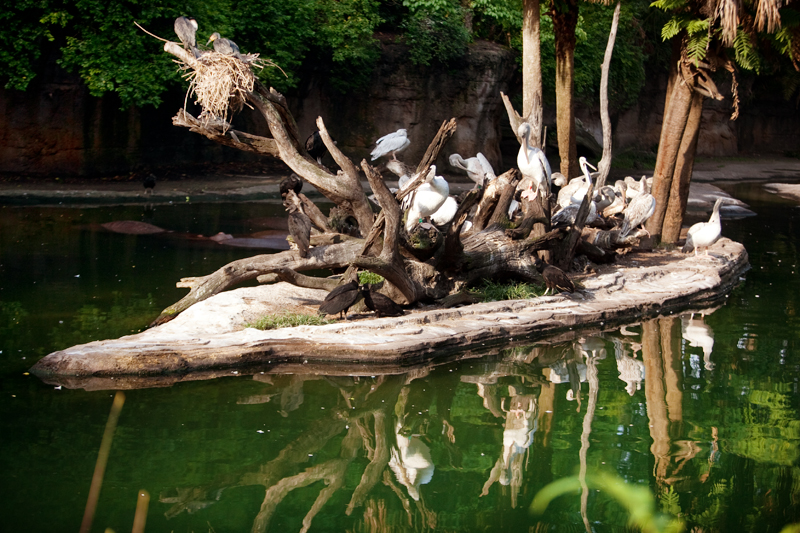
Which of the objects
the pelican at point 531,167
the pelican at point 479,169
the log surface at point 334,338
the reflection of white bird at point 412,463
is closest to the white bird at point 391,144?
the pelican at point 479,169

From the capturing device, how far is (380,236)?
25.0ft

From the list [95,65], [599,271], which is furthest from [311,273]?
[95,65]

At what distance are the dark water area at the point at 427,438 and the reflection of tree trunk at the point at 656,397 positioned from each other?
2cm

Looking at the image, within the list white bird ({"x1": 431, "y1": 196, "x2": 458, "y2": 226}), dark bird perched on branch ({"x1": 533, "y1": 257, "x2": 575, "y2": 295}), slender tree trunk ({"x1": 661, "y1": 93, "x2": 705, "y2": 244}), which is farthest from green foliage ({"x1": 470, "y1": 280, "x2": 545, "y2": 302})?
slender tree trunk ({"x1": 661, "y1": 93, "x2": 705, "y2": 244})

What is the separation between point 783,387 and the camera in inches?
251

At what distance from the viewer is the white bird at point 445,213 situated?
830cm

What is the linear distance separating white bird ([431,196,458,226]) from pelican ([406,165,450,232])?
0.25m

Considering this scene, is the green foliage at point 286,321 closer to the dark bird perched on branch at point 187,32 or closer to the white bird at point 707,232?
the dark bird perched on branch at point 187,32

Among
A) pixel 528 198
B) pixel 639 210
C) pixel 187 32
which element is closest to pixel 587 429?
pixel 528 198

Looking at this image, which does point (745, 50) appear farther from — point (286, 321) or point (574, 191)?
point (286, 321)

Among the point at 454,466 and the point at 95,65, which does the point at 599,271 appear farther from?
the point at 95,65

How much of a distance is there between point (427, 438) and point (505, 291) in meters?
3.27

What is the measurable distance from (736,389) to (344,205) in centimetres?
423

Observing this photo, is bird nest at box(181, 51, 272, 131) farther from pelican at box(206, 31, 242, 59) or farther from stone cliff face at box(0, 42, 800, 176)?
stone cliff face at box(0, 42, 800, 176)
